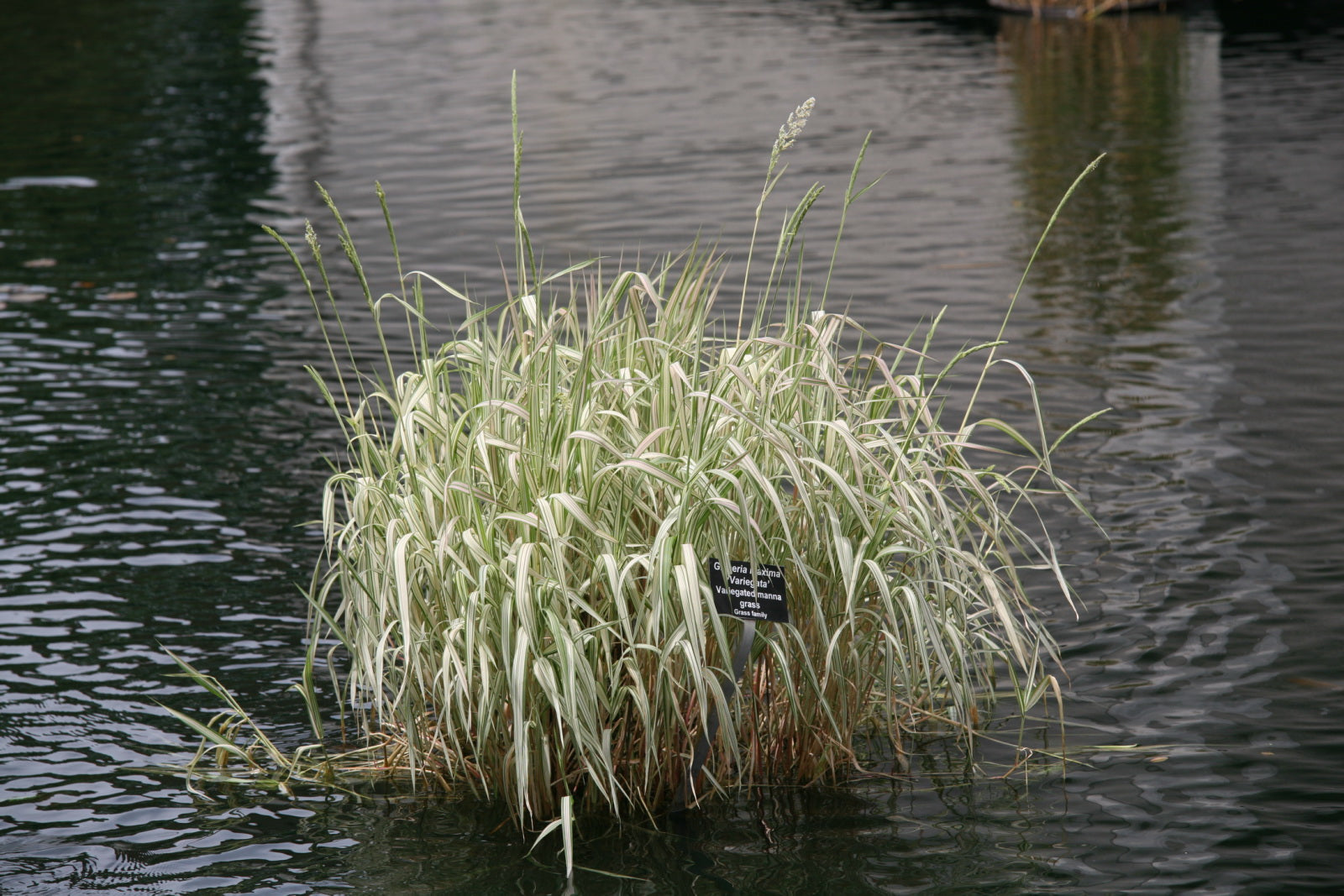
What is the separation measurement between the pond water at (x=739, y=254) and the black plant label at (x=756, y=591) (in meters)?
0.61

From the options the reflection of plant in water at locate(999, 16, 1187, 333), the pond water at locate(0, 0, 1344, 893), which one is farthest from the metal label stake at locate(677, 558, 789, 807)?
the reflection of plant in water at locate(999, 16, 1187, 333)

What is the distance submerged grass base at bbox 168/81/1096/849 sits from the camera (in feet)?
10.4

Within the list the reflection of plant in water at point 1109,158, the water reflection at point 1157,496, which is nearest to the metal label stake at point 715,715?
the water reflection at point 1157,496

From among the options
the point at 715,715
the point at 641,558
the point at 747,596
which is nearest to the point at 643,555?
the point at 641,558

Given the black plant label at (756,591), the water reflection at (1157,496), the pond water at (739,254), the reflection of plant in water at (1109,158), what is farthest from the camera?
the reflection of plant in water at (1109,158)

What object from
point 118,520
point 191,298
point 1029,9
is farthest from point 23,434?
point 1029,9

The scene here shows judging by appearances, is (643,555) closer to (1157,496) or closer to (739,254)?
(1157,496)

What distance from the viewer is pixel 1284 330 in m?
7.41

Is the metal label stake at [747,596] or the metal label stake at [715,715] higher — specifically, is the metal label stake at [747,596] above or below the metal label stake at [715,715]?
above

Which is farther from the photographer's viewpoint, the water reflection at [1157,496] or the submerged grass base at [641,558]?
the water reflection at [1157,496]

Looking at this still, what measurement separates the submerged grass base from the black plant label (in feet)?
0.17

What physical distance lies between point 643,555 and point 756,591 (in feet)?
0.92

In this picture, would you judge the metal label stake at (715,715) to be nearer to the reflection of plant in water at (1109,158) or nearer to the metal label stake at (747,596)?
the metal label stake at (747,596)

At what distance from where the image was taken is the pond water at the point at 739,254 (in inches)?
132
